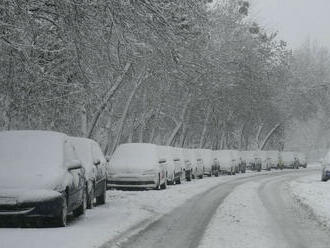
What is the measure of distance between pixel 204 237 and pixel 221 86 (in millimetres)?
37062

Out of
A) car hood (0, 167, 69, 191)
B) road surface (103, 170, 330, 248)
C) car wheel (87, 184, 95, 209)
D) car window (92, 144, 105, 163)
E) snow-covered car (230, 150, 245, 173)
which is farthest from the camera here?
snow-covered car (230, 150, 245, 173)

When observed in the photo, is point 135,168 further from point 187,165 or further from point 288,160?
point 288,160

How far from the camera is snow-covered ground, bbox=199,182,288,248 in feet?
38.2

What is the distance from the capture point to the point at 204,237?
12.4 meters

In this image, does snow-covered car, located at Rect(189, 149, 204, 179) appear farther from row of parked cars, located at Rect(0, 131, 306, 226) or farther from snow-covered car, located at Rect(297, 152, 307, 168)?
snow-covered car, located at Rect(297, 152, 307, 168)

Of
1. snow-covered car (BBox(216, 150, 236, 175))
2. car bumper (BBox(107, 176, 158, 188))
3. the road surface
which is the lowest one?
the road surface

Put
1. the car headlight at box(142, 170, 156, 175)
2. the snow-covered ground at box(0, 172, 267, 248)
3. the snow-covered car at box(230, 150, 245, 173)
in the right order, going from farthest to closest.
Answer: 1. the snow-covered car at box(230, 150, 245, 173)
2. the car headlight at box(142, 170, 156, 175)
3. the snow-covered ground at box(0, 172, 267, 248)

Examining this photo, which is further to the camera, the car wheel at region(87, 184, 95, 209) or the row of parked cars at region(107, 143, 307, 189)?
the row of parked cars at region(107, 143, 307, 189)

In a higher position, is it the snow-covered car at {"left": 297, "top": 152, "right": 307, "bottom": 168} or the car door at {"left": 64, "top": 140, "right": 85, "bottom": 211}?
the snow-covered car at {"left": 297, "top": 152, "right": 307, "bottom": 168}

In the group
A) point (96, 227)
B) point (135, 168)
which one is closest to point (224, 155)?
point (135, 168)

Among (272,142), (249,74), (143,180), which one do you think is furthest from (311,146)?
(143,180)

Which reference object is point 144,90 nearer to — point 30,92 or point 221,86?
point 221,86

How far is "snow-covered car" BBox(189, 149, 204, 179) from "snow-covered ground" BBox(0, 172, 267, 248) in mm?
18382

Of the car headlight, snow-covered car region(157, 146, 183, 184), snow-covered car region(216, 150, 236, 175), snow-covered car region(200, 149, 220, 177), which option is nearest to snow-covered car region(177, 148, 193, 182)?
snow-covered car region(157, 146, 183, 184)
